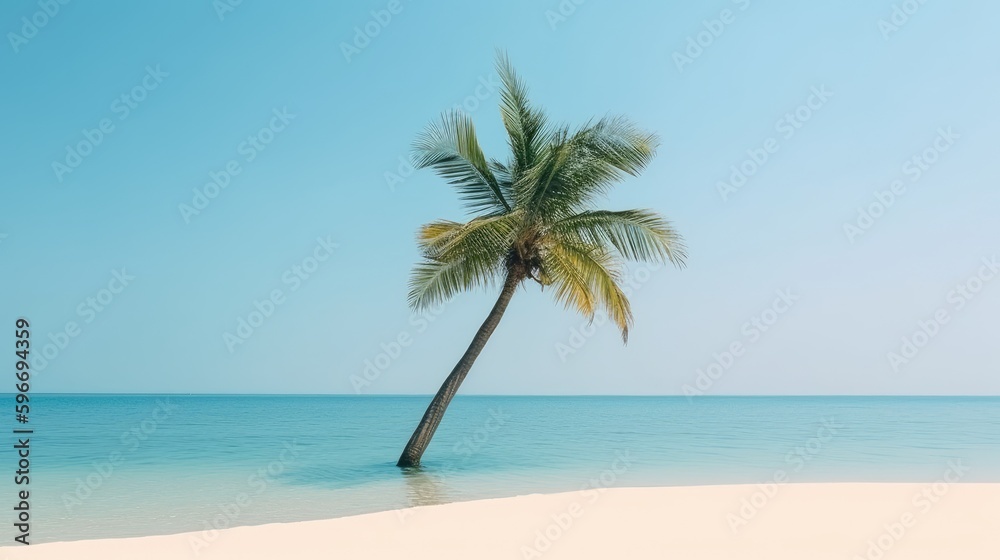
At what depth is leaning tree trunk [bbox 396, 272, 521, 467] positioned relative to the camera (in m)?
14.1

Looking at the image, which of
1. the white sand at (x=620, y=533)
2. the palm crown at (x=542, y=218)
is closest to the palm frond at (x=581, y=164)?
the palm crown at (x=542, y=218)

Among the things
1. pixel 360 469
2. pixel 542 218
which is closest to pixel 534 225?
pixel 542 218

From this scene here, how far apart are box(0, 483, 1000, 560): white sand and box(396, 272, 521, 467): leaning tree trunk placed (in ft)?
14.6

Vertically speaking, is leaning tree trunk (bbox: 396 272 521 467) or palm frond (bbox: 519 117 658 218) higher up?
palm frond (bbox: 519 117 658 218)

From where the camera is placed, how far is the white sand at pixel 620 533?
6.68 metres

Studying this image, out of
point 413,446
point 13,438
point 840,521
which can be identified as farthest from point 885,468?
point 13,438

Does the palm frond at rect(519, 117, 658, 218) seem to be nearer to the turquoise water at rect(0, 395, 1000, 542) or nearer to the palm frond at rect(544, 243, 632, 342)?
the palm frond at rect(544, 243, 632, 342)

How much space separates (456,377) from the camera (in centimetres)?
1409

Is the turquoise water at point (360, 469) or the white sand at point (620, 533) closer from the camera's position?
the white sand at point (620, 533)

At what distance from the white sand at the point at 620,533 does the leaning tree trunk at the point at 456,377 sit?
175 inches

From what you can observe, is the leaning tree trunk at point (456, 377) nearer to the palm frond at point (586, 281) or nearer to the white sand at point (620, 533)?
the palm frond at point (586, 281)

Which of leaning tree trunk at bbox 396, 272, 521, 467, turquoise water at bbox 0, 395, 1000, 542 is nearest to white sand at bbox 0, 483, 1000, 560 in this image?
turquoise water at bbox 0, 395, 1000, 542

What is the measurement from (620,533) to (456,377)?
6856 mm

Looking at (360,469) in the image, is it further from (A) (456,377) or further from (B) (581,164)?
(B) (581,164)
